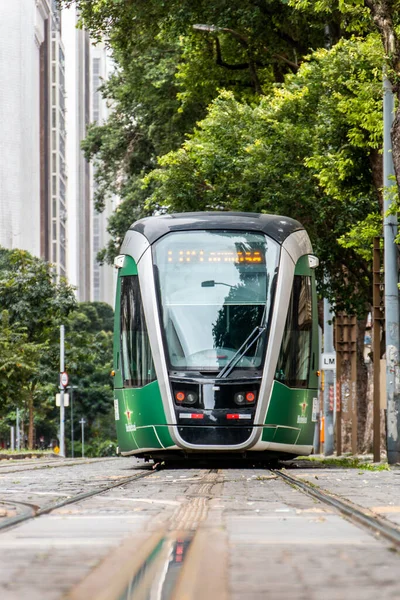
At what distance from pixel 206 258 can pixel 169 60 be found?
19213 millimetres

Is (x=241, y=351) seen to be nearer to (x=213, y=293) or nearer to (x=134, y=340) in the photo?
(x=213, y=293)

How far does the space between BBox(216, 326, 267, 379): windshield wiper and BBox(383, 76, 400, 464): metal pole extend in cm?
407

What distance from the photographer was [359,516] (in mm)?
A: 7434

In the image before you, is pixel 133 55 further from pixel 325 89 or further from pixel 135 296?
pixel 135 296

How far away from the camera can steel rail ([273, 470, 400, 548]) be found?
6.30 meters

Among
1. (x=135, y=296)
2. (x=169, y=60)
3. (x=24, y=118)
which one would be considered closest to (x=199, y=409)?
(x=135, y=296)

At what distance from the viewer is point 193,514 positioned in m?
7.89

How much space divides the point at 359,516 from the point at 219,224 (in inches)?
489

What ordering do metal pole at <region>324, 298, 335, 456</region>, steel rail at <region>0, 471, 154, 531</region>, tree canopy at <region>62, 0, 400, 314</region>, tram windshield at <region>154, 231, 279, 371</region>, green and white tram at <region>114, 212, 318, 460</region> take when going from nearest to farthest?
Result: steel rail at <region>0, 471, 154, 531</region>
green and white tram at <region>114, 212, 318, 460</region>
tram windshield at <region>154, 231, 279, 371</region>
tree canopy at <region>62, 0, 400, 314</region>
metal pole at <region>324, 298, 335, 456</region>

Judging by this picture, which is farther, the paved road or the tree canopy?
the tree canopy

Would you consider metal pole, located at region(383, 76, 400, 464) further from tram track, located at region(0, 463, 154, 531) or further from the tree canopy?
tram track, located at region(0, 463, 154, 531)

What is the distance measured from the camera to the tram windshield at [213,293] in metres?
18.5

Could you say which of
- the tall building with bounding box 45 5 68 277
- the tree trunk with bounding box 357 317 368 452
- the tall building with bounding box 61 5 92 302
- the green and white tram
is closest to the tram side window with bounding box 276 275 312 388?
the green and white tram

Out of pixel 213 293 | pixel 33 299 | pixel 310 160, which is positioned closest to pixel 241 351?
pixel 213 293
